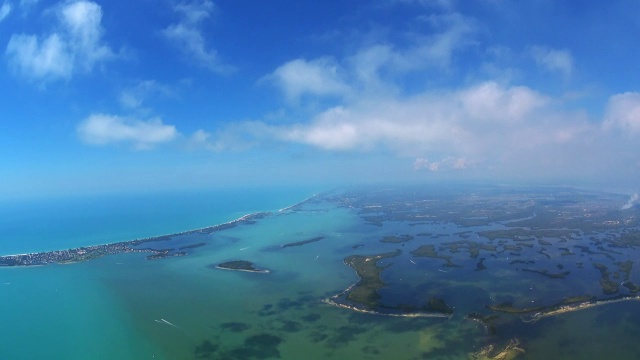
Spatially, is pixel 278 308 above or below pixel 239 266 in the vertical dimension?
below

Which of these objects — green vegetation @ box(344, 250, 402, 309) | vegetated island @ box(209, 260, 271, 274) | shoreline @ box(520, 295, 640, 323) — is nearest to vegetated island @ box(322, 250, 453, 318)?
green vegetation @ box(344, 250, 402, 309)

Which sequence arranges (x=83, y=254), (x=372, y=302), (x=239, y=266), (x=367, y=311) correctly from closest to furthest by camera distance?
(x=367, y=311) → (x=372, y=302) → (x=239, y=266) → (x=83, y=254)

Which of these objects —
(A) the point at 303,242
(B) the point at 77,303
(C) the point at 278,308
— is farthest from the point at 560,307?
(B) the point at 77,303

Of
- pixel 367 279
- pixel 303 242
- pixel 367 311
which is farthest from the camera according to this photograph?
pixel 303 242

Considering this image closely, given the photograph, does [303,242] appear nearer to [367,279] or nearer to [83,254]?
[367,279]

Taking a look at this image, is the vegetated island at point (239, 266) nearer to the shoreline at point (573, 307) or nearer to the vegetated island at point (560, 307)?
the vegetated island at point (560, 307)

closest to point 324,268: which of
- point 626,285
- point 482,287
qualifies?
point 482,287

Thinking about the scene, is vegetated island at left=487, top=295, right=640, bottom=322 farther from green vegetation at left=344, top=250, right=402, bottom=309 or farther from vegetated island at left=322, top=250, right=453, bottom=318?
green vegetation at left=344, top=250, right=402, bottom=309

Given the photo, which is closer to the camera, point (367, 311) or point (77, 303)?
point (367, 311)
